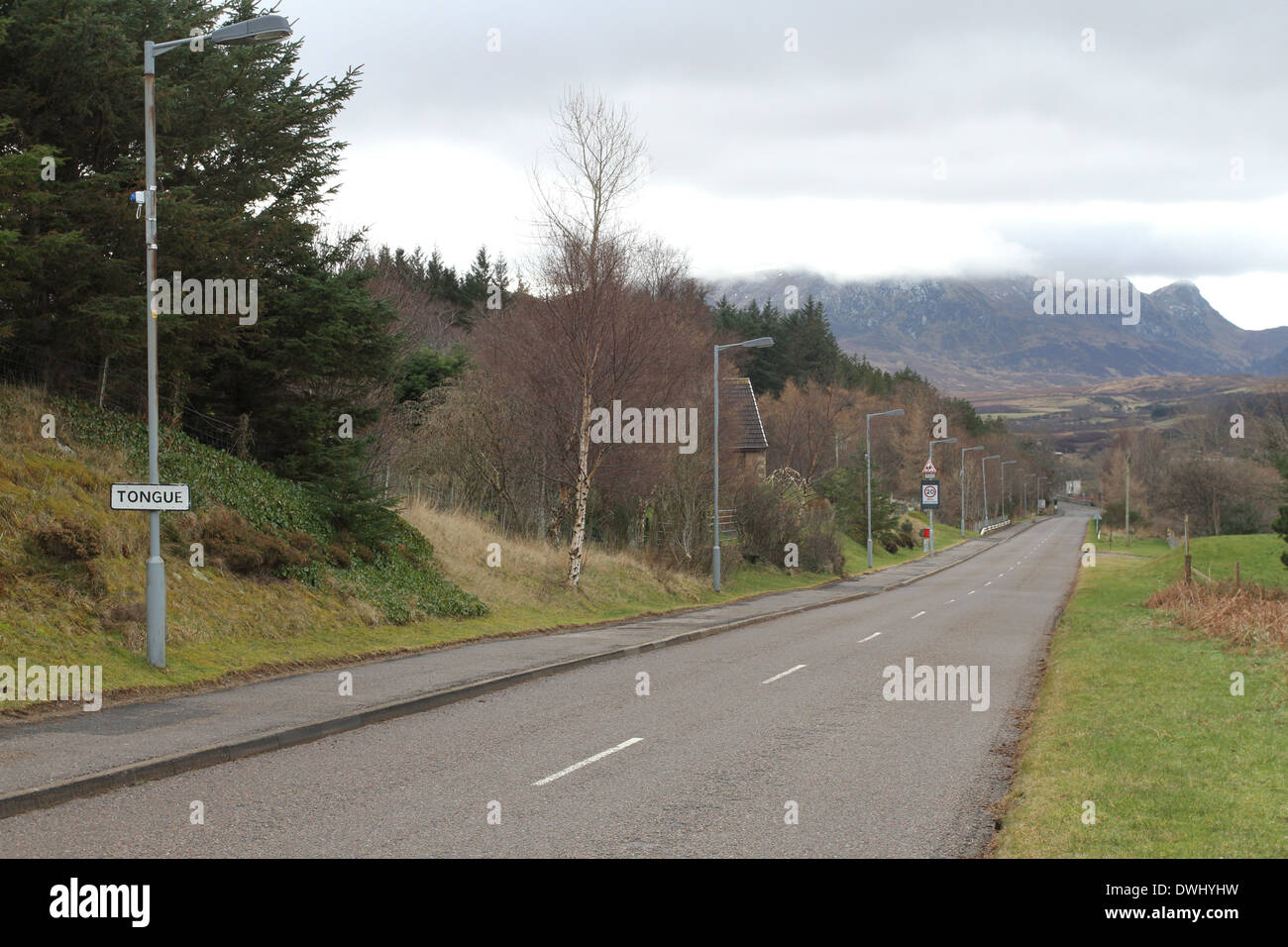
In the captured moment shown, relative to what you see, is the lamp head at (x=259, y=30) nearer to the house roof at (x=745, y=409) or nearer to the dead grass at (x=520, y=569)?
the dead grass at (x=520, y=569)

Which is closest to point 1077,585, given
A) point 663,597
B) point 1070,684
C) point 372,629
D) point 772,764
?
point 663,597

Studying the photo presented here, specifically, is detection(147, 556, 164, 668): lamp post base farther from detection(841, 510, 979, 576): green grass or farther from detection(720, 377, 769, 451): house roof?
detection(841, 510, 979, 576): green grass

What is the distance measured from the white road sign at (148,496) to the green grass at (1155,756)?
10.5 metres

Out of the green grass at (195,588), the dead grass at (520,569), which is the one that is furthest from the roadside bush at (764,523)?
the green grass at (195,588)

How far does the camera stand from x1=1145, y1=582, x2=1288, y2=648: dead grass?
18641 millimetres

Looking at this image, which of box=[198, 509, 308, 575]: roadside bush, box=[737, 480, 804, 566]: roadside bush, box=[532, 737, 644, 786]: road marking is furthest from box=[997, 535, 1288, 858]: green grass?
box=[737, 480, 804, 566]: roadside bush

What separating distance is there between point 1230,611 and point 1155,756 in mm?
13876

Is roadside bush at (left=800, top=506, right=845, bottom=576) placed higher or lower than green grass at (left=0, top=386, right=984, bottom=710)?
lower

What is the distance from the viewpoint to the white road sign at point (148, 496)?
13.1m

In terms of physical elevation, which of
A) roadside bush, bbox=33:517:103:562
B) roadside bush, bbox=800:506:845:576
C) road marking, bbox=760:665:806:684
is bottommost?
roadside bush, bbox=800:506:845:576

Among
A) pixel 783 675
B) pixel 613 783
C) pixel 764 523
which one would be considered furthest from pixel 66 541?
pixel 764 523

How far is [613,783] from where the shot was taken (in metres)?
8.98

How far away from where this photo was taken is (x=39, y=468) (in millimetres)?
16078

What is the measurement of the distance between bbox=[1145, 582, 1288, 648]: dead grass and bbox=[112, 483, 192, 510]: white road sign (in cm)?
1743
